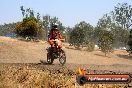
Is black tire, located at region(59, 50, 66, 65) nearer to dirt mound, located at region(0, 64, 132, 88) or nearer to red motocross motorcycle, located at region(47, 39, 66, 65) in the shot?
red motocross motorcycle, located at region(47, 39, 66, 65)

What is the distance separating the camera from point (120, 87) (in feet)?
26.7

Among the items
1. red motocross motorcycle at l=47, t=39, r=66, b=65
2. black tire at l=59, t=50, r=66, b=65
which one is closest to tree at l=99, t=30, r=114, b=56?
red motocross motorcycle at l=47, t=39, r=66, b=65

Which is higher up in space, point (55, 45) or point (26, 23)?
point (26, 23)

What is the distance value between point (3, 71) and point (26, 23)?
48693 millimetres

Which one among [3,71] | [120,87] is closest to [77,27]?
[3,71]

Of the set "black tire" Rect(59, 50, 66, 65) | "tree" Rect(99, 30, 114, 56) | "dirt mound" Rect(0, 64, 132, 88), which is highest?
"tree" Rect(99, 30, 114, 56)

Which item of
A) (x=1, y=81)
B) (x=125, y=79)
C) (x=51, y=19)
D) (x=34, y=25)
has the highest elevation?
(x=51, y=19)

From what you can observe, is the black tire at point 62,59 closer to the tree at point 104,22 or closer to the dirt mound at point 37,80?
the dirt mound at point 37,80

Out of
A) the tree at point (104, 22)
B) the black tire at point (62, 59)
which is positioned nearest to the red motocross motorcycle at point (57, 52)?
the black tire at point (62, 59)

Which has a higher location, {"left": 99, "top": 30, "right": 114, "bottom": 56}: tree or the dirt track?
{"left": 99, "top": 30, "right": 114, "bottom": 56}: tree

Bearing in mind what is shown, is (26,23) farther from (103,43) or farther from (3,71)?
(3,71)

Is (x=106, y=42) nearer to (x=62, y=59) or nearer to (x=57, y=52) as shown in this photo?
(x=57, y=52)

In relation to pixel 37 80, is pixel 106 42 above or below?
above

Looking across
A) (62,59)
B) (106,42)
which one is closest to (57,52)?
(62,59)
